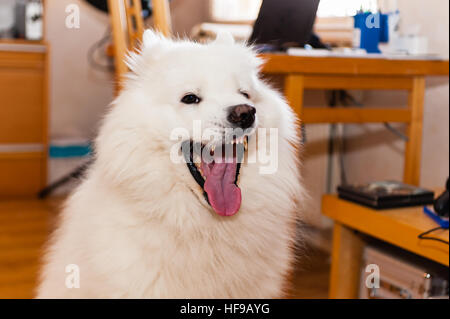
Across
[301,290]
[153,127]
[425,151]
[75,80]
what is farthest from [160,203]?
[75,80]

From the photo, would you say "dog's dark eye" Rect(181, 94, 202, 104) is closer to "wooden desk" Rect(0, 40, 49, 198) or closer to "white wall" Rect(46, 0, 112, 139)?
"wooden desk" Rect(0, 40, 49, 198)

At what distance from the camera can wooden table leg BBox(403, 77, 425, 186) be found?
1783 millimetres

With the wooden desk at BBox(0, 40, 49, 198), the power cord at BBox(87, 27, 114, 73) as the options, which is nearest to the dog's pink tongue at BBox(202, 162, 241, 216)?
the wooden desk at BBox(0, 40, 49, 198)

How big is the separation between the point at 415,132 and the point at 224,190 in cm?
142

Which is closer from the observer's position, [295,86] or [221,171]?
[221,171]

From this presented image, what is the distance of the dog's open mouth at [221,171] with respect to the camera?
2.03 ft

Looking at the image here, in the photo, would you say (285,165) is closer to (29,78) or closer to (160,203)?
(160,203)

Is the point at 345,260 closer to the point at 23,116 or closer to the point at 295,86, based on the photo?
the point at 295,86

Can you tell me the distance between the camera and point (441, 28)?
6.68ft

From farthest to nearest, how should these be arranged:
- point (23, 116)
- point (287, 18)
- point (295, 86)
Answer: point (23, 116) → point (295, 86) → point (287, 18)

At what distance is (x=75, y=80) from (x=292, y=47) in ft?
8.32

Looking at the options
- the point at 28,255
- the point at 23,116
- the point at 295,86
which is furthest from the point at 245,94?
the point at 23,116

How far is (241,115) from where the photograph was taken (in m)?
0.63

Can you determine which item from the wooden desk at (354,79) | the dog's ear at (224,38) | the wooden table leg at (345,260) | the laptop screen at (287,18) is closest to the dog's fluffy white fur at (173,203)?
the dog's ear at (224,38)
